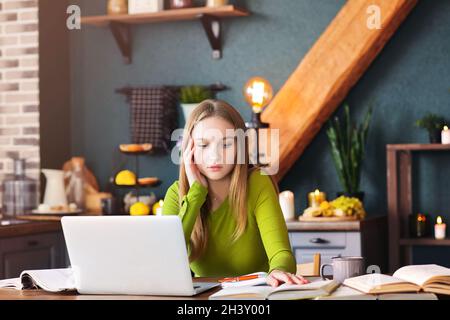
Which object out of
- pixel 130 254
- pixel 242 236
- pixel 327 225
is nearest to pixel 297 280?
pixel 130 254

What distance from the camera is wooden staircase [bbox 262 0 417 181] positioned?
473cm

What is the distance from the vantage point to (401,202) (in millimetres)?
4848

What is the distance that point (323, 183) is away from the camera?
5129 mm

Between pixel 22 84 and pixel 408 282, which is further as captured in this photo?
pixel 22 84

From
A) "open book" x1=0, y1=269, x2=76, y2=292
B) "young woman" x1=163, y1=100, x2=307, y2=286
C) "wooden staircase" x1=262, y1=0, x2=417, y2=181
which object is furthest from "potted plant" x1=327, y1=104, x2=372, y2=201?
"open book" x1=0, y1=269, x2=76, y2=292

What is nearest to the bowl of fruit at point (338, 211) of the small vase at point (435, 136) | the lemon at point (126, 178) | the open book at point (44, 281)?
the small vase at point (435, 136)

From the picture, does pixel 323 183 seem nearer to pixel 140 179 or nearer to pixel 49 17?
pixel 140 179

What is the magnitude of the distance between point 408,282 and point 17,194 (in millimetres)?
3442

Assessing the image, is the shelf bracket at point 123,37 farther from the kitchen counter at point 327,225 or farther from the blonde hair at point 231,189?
the blonde hair at point 231,189

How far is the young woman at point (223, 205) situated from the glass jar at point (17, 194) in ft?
8.10

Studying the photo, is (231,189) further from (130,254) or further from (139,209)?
(139,209)

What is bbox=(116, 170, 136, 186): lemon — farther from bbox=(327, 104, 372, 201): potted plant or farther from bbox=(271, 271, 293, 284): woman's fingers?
bbox=(271, 271, 293, 284): woman's fingers

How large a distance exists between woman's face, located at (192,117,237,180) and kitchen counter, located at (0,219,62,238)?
194 cm
